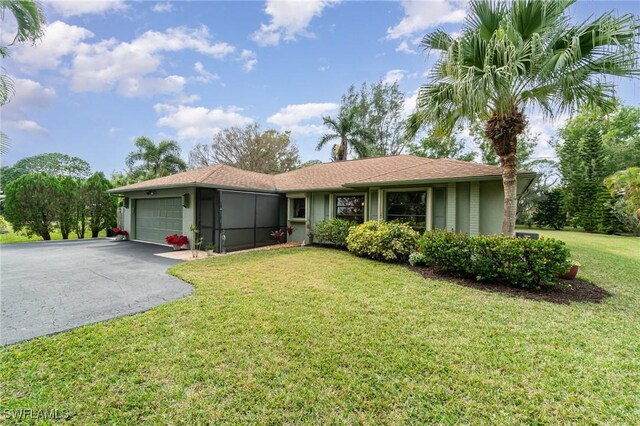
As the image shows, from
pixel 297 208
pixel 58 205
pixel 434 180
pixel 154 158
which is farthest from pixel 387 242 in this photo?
pixel 154 158

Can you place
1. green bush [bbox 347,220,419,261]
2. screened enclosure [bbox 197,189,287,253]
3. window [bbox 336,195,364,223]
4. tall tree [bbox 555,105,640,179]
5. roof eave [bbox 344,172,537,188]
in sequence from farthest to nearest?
tall tree [bbox 555,105,640,179] → window [bbox 336,195,364,223] → screened enclosure [bbox 197,189,287,253] → green bush [bbox 347,220,419,261] → roof eave [bbox 344,172,537,188]

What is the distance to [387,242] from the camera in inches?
359

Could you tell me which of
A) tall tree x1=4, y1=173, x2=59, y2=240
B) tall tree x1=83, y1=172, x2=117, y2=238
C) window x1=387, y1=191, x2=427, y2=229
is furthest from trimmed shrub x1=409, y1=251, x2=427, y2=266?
tall tree x1=4, y1=173, x2=59, y2=240

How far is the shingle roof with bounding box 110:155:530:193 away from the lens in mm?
9273

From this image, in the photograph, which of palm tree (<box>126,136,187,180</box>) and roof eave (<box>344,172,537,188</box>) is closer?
roof eave (<box>344,172,537,188</box>)

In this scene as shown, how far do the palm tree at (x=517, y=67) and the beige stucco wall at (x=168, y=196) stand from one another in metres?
9.61

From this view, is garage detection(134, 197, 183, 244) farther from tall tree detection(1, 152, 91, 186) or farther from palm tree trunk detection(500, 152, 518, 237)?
tall tree detection(1, 152, 91, 186)

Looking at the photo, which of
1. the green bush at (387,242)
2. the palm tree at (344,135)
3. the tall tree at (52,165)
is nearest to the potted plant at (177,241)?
the green bush at (387,242)

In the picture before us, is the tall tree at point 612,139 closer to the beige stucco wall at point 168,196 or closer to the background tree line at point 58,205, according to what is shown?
the beige stucco wall at point 168,196

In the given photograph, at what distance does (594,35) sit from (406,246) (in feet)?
21.5

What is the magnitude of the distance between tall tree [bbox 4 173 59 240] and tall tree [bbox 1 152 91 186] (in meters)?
28.9

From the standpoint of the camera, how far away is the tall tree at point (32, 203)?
523 inches

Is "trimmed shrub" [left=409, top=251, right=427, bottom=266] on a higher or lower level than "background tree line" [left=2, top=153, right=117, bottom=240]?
lower

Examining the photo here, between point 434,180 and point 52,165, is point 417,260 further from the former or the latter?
point 52,165
